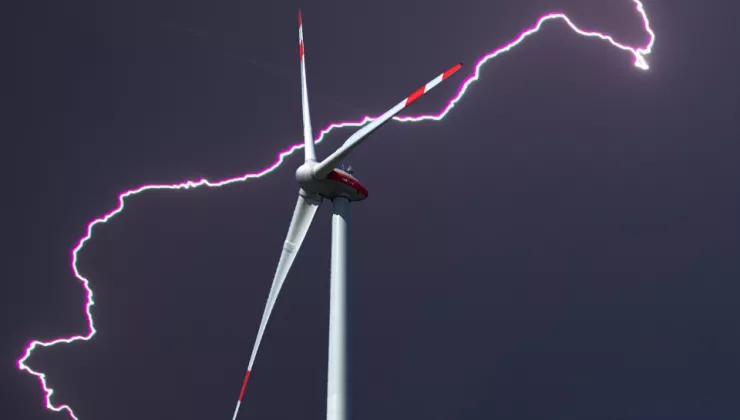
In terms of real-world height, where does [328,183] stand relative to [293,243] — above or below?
above

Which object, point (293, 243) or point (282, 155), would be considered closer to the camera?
point (293, 243)

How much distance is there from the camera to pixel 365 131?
7484mm

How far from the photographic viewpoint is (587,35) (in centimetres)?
1377

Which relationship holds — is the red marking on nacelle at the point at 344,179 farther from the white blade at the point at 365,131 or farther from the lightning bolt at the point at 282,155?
the lightning bolt at the point at 282,155

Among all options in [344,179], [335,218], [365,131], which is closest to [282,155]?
Answer: [344,179]

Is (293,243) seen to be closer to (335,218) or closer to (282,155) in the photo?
(335,218)

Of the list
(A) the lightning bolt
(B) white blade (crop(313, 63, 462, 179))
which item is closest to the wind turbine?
(B) white blade (crop(313, 63, 462, 179))

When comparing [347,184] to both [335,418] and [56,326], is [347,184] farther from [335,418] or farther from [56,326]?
[56,326]

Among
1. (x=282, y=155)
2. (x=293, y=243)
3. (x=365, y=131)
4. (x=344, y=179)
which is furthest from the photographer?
(x=282, y=155)

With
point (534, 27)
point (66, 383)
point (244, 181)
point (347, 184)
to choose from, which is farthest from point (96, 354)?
point (534, 27)

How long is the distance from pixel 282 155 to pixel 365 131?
5.61 m

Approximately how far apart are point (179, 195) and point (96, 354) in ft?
11.5

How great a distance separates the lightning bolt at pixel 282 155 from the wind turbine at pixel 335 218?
4.07 m

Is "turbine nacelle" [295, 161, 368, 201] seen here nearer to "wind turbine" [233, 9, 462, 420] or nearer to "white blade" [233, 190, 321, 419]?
"wind turbine" [233, 9, 462, 420]
